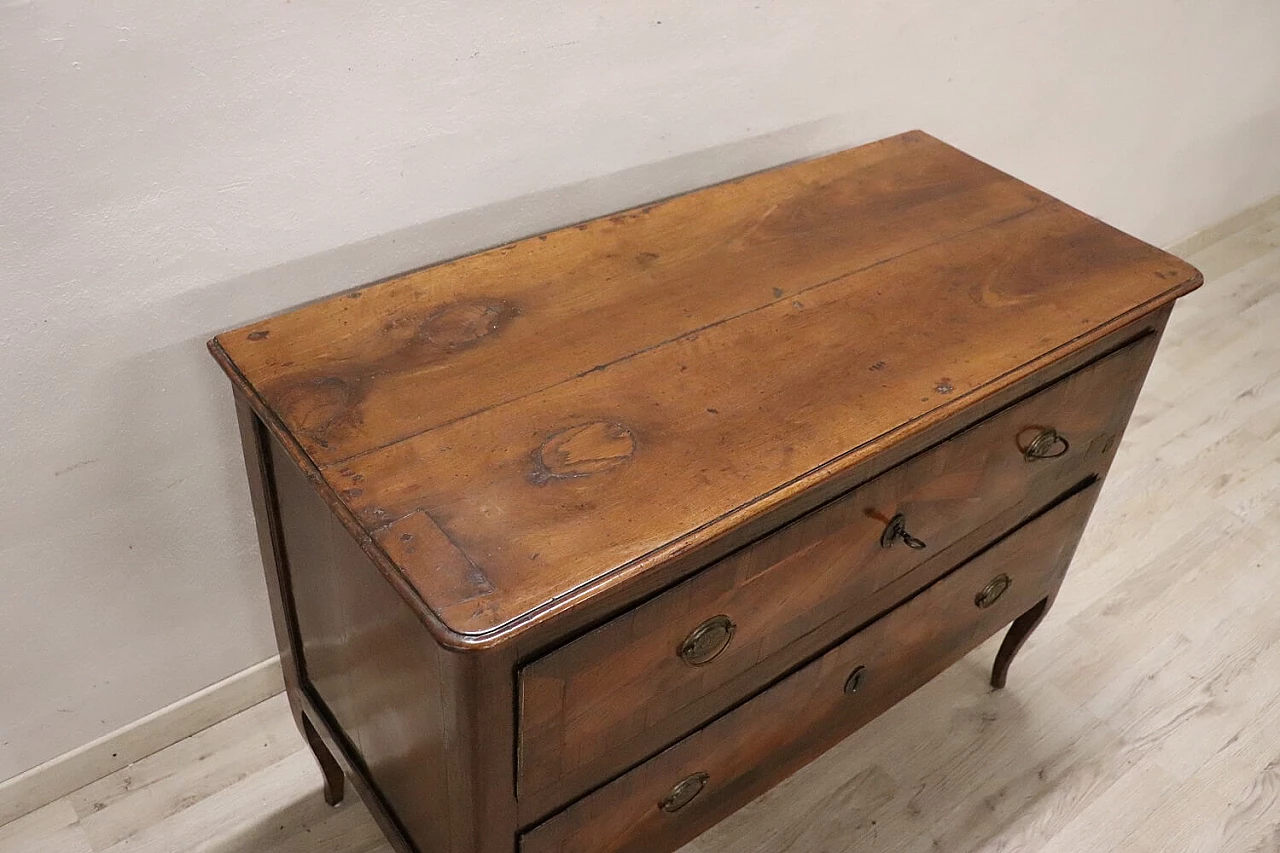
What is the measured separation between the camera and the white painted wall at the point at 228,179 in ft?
3.22

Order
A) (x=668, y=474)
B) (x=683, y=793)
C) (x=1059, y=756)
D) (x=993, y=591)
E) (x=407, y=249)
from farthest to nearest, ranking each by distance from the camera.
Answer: (x=1059, y=756) < (x=993, y=591) < (x=407, y=249) < (x=683, y=793) < (x=668, y=474)

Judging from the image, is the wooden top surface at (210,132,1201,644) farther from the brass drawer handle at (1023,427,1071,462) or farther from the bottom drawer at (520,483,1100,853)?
the bottom drawer at (520,483,1100,853)

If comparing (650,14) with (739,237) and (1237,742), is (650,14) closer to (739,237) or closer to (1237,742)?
(739,237)

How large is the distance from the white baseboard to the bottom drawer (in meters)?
0.65

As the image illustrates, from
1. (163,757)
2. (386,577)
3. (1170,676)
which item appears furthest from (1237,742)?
(163,757)

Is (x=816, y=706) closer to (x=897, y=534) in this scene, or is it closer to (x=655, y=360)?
(x=897, y=534)

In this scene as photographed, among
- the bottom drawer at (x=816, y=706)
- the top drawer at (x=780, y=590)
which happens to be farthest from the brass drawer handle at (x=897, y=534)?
the bottom drawer at (x=816, y=706)

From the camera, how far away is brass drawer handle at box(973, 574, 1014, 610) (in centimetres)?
134

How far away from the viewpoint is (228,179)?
1.06 m

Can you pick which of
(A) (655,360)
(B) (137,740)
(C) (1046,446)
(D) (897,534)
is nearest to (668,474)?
(A) (655,360)

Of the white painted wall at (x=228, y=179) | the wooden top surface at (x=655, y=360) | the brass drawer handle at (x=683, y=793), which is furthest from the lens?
the brass drawer handle at (x=683, y=793)

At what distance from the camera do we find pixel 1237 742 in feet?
5.18

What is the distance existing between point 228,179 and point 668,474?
1.72 ft

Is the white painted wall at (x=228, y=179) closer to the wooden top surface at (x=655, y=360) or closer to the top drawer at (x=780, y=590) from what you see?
the wooden top surface at (x=655, y=360)
